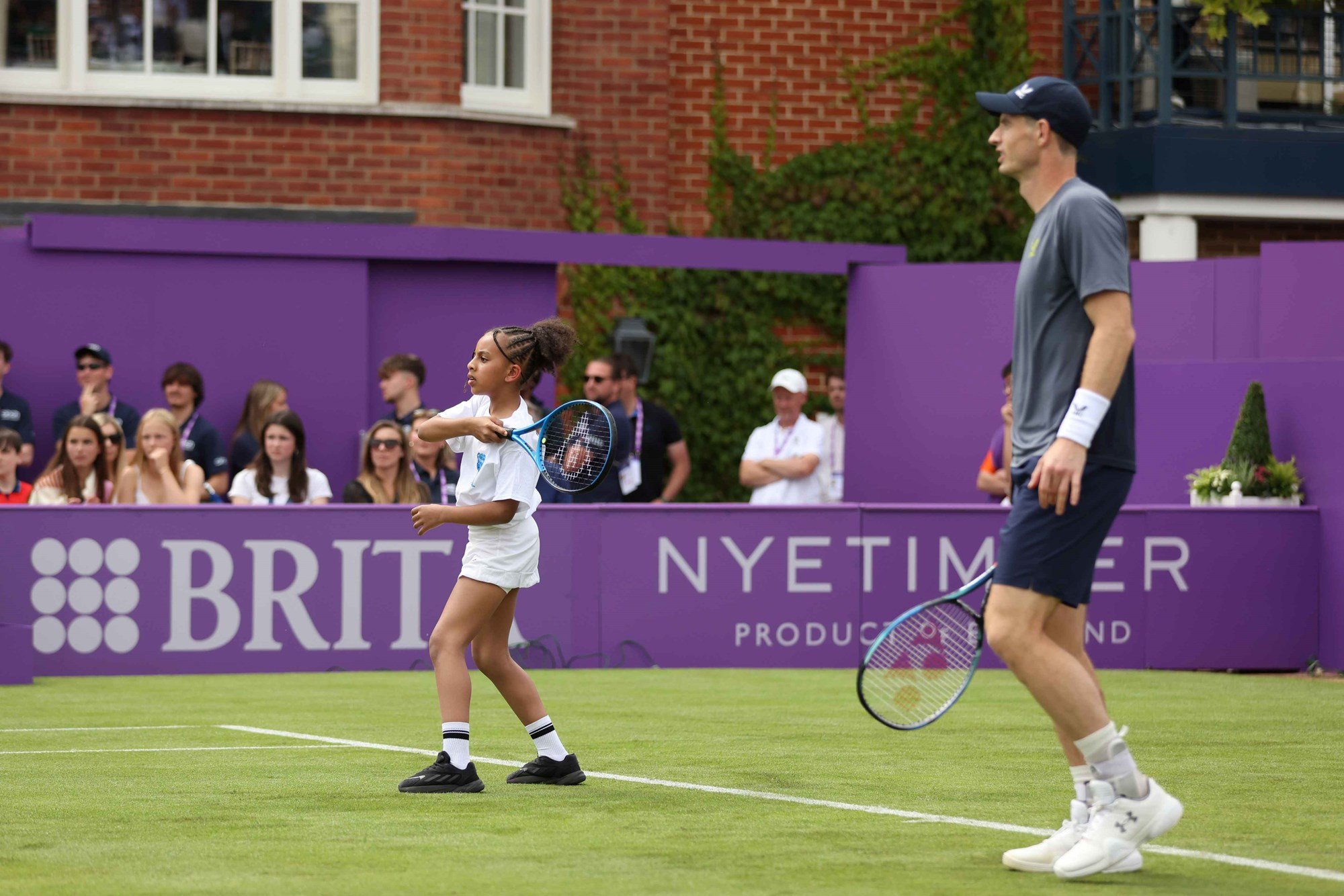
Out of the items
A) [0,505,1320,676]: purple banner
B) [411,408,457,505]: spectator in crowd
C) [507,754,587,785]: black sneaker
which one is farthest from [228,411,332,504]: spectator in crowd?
[507,754,587,785]: black sneaker

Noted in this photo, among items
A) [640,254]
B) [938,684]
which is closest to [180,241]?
[640,254]

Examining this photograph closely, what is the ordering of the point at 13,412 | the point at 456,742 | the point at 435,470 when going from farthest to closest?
1. the point at 13,412
2. the point at 435,470
3. the point at 456,742

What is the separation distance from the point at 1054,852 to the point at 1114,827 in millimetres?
202

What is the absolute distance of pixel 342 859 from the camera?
6.04 meters

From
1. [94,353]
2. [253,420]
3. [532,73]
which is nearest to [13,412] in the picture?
[94,353]

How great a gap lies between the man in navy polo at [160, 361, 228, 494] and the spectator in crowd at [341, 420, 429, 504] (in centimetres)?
147

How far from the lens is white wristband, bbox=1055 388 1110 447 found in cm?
568

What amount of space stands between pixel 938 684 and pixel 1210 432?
8.65m

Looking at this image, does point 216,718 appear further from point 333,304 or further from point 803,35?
point 803,35

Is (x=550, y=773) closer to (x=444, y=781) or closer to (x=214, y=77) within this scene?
(x=444, y=781)

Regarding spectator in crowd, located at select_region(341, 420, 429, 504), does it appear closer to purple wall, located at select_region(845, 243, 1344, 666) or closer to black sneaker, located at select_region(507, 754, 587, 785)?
purple wall, located at select_region(845, 243, 1344, 666)

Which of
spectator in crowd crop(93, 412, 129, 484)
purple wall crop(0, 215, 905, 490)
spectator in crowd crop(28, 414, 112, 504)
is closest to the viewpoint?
spectator in crowd crop(28, 414, 112, 504)

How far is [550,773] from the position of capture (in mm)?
7723

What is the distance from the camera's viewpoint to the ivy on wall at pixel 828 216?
20266mm
